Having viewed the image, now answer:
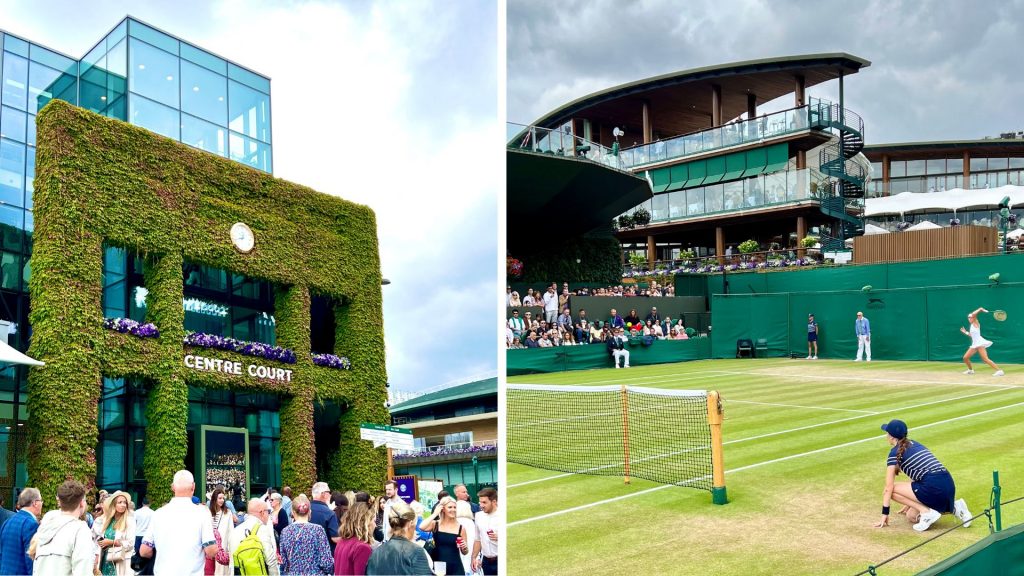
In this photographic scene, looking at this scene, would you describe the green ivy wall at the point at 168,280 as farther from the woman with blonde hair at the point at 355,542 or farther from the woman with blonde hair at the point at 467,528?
the woman with blonde hair at the point at 355,542

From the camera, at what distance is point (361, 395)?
21.0 meters

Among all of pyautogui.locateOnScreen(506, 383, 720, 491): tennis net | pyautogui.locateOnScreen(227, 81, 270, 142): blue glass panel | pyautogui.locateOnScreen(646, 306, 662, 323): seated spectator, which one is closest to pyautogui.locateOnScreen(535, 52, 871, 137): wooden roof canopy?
pyautogui.locateOnScreen(646, 306, 662, 323): seated spectator

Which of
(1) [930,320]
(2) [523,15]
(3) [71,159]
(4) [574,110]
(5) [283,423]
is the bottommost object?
(5) [283,423]

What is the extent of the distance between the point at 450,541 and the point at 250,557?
4.85 ft

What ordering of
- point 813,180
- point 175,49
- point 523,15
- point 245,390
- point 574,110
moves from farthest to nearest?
1. point 523,15
2. point 574,110
3. point 813,180
4. point 175,49
5. point 245,390

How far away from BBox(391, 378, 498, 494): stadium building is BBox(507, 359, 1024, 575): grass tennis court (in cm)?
1230

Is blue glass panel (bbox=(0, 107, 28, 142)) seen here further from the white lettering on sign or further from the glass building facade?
the white lettering on sign

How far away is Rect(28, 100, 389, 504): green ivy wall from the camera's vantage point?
47.3ft

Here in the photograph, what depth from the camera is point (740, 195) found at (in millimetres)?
39094

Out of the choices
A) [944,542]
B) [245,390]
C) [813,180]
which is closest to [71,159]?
[245,390]

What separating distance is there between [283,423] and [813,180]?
27.6 metres

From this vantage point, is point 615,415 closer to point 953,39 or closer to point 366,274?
point 366,274

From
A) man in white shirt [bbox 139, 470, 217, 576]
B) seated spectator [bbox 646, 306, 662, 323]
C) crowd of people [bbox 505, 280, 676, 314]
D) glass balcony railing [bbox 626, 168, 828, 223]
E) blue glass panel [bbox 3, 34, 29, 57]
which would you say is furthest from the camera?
glass balcony railing [bbox 626, 168, 828, 223]

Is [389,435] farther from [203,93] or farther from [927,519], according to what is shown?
[927,519]
